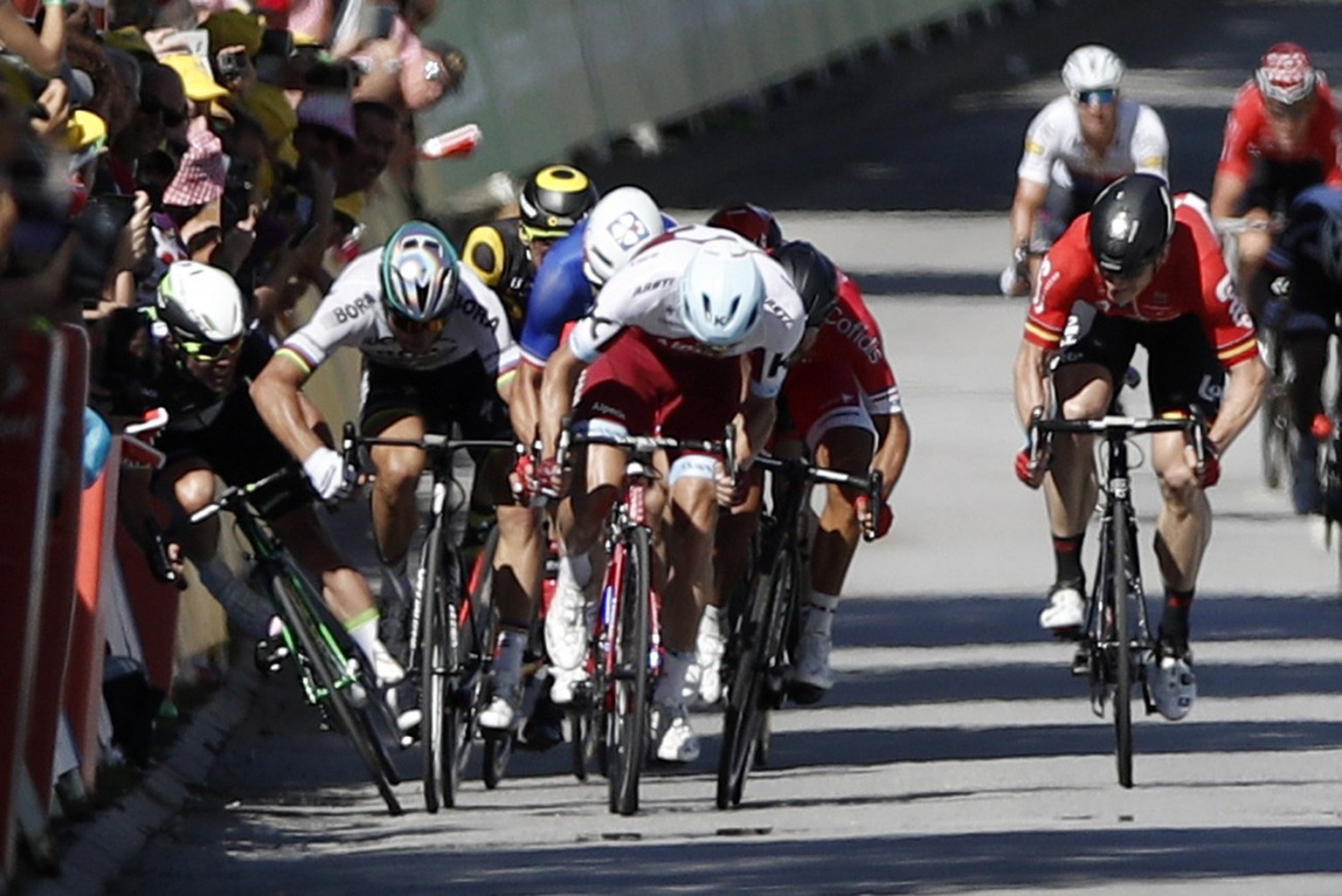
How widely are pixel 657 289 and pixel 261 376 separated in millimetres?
1279

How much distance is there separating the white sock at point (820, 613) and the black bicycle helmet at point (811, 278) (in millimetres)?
992

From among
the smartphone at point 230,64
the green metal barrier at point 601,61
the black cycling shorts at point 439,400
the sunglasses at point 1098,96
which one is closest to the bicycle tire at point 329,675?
the black cycling shorts at point 439,400

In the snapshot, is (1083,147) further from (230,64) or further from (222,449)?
(222,449)

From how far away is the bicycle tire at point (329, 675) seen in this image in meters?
11.2

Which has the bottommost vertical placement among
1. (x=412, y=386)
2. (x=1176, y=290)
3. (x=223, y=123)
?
(x=1176, y=290)

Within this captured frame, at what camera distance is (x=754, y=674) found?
11.6m

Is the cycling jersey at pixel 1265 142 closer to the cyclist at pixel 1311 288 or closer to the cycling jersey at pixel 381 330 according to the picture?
the cyclist at pixel 1311 288

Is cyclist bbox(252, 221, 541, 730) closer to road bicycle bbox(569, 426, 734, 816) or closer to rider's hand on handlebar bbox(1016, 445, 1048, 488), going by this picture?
road bicycle bbox(569, 426, 734, 816)

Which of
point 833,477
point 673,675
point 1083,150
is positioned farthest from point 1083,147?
point 673,675

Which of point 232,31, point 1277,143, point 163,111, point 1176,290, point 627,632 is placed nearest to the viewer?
point 627,632

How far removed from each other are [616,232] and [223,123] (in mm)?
2440

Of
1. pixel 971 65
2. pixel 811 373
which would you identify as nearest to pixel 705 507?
pixel 811 373

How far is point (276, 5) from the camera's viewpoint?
54.5ft

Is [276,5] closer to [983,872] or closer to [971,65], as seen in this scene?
[983,872]
